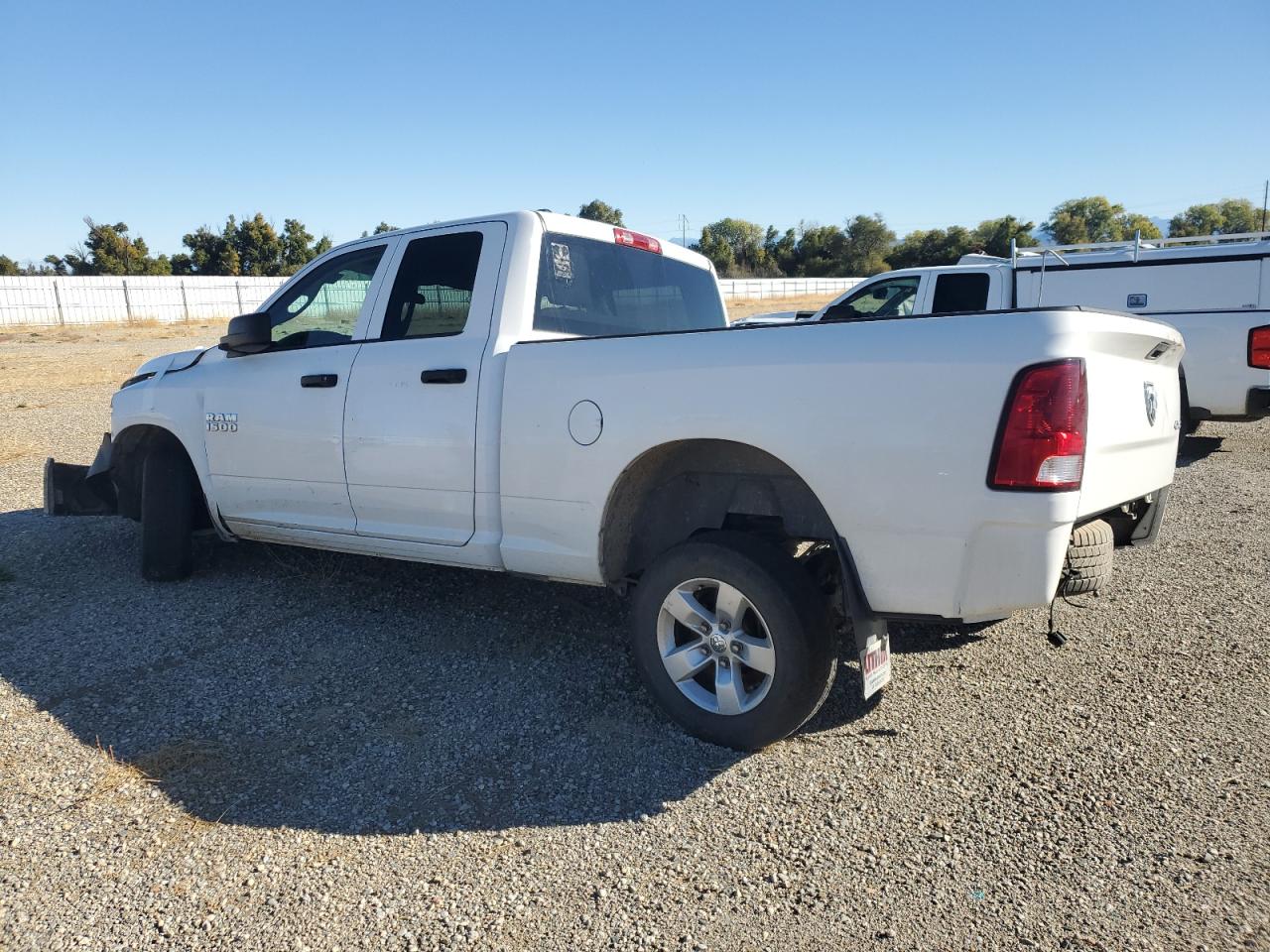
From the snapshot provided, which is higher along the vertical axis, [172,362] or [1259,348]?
[172,362]

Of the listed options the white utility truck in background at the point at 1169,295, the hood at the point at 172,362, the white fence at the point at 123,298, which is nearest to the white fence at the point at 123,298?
the white fence at the point at 123,298

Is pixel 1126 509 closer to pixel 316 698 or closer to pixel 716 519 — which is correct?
pixel 716 519

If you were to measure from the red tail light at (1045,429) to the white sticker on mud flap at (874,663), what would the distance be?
2.65 ft

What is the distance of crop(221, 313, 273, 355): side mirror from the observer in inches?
186

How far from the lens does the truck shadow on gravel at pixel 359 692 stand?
3189mm

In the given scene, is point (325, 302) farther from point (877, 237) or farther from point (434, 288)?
point (877, 237)

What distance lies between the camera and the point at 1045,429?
8.80 feet

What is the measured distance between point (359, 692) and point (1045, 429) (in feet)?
9.98

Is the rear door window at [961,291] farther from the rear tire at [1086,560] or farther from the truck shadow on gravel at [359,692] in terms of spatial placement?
the rear tire at [1086,560]

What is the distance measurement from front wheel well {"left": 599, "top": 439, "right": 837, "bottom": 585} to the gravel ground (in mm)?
719

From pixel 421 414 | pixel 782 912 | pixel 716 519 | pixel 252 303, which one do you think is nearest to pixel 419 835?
pixel 782 912

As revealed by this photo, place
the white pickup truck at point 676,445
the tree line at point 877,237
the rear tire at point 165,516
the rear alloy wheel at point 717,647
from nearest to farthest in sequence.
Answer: the white pickup truck at point 676,445
the rear alloy wheel at point 717,647
the rear tire at point 165,516
the tree line at point 877,237

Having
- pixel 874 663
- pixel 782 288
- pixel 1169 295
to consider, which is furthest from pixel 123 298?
pixel 874 663

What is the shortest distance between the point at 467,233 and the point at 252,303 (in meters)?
43.5
